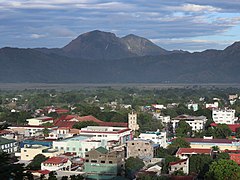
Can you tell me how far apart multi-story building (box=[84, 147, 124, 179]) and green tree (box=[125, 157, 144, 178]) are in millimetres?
405

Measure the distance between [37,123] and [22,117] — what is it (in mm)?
3154

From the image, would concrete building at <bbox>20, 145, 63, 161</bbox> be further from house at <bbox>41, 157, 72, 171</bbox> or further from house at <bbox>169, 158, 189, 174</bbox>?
house at <bbox>169, 158, 189, 174</bbox>

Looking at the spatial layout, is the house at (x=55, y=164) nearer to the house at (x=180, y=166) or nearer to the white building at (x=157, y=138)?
the house at (x=180, y=166)

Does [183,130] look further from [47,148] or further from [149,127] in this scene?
[47,148]

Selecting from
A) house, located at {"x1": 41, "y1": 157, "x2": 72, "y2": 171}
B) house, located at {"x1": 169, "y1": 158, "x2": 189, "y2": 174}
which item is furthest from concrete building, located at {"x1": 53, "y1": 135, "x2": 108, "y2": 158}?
house, located at {"x1": 169, "y1": 158, "x2": 189, "y2": 174}

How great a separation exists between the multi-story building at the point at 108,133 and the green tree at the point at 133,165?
23.1 feet

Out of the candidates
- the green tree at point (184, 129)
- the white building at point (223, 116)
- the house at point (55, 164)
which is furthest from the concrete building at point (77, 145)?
the white building at point (223, 116)

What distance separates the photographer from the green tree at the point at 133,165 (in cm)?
2594

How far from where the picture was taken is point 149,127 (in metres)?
43.6

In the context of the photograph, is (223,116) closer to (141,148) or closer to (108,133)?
(108,133)

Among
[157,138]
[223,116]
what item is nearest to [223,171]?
[157,138]

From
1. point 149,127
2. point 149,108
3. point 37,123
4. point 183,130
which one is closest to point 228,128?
point 183,130

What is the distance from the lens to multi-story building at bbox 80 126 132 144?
116ft

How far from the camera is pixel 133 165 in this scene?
1058 inches
